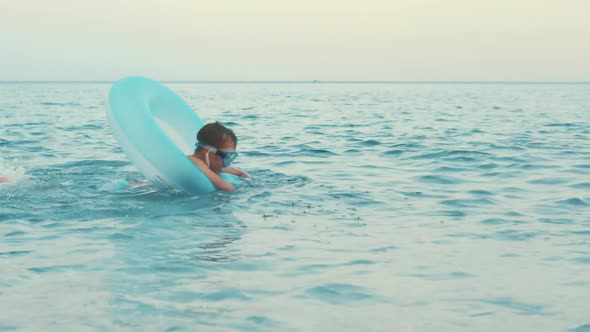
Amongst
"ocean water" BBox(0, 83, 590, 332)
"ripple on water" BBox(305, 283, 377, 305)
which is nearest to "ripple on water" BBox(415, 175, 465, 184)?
"ocean water" BBox(0, 83, 590, 332)

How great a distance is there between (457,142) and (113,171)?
6.79 m

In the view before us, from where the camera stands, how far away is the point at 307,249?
498 cm

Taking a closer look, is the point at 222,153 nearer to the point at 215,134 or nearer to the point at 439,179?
the point at 215,134

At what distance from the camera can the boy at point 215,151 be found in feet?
23.2

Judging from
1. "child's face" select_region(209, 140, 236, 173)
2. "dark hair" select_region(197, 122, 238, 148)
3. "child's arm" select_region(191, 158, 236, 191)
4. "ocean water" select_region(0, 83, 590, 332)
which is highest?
"dark hair" select_region(197, 122, 238, 148)

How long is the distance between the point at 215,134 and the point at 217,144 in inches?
5.2

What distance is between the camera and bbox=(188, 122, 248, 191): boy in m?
7.07

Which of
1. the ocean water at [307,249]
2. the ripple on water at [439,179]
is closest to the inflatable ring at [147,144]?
the ocean water at [307,249]

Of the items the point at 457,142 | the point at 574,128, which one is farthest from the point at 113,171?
the point at 574,128

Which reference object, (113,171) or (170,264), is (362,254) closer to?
(170,264)

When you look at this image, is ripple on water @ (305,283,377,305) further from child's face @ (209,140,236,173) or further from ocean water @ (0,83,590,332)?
child's face @ (209,140,236,173)

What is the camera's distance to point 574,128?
16.5 meters

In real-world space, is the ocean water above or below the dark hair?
below

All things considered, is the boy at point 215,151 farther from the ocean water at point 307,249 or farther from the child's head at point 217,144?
the ocean water at point 307,249
